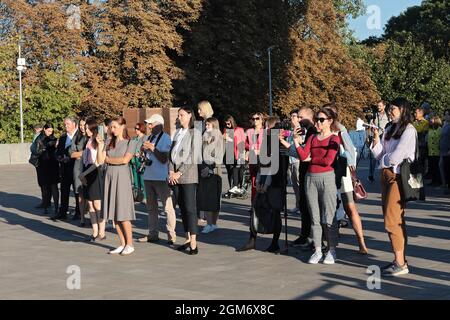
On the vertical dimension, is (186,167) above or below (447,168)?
above

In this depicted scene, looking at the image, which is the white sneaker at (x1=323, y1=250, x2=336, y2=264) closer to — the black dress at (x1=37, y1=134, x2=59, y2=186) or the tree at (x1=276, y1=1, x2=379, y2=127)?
the black dress at (x1=37, y1=134, x2=59, y2=186)

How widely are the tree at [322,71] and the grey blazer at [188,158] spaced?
41.0m

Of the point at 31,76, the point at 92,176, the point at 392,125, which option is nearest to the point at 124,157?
the point at 92,176

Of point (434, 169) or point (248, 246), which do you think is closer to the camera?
point (248, 246)

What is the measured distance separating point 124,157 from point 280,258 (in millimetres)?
2500

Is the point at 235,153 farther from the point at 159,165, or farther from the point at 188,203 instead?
the point at 188,203

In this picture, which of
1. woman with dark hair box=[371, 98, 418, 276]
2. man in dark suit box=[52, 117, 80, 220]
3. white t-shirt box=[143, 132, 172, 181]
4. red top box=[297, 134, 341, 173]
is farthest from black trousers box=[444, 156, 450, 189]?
woman with dark hair box=[371, 98, 418, 276]

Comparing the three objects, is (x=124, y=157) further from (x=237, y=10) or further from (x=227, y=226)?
(x=237, y=10)

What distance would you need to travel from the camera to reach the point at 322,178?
29.2 feet

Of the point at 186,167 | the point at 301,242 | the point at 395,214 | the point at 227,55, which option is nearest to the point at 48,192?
the point at 186,167

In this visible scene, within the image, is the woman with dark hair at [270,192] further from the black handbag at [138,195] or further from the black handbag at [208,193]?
the black handbag at [138,195]

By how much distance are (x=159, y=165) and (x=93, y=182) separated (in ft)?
5.19

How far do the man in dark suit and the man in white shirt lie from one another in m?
3.44

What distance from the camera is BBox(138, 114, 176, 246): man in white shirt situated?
1090cm
